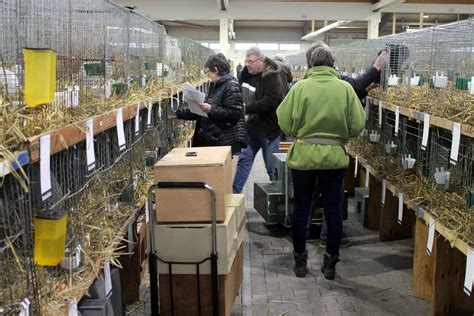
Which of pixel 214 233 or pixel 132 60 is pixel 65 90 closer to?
pixel 214 233

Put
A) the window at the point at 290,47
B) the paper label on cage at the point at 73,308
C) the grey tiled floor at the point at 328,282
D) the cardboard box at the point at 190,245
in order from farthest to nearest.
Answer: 1. the window at the point at 290,47
2. the grey tiled floor at the point at 328,282
3. the cardboard box at the point at 190,245
4. the paper label on cage at the point at 73,308

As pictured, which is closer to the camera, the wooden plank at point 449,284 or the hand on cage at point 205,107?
the wooden plank at point 449,284

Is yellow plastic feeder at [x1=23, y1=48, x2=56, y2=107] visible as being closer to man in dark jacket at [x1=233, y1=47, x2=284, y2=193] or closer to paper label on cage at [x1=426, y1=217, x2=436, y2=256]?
paper label on cage at [x1=426, y1=217, x2=436, y2=256]

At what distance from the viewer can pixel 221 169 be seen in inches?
115

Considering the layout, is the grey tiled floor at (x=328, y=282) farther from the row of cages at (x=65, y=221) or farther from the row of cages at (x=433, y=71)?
the row of cages at (x=433, y=71)

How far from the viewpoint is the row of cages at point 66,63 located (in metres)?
1.63

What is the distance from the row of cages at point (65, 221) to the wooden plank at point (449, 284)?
189cm

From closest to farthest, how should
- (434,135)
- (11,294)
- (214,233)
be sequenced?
(11,294) < (214,233) < (434,135)

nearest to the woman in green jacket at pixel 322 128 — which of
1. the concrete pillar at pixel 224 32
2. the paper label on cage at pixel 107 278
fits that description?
the paper label on cage at pixel 107 278

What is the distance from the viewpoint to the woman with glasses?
4.36 meters

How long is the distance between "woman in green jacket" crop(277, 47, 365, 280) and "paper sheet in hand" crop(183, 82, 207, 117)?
2.20 ft

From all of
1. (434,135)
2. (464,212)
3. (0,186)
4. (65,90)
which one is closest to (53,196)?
(65,90)

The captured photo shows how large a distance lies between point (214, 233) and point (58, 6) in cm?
136

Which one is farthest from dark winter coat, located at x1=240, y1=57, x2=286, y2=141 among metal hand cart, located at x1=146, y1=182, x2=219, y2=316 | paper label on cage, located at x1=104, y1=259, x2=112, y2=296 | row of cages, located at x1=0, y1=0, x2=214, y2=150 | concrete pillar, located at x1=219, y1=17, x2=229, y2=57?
concrete pillar, located at x1=219, y1=17, x2=229, y2=57
